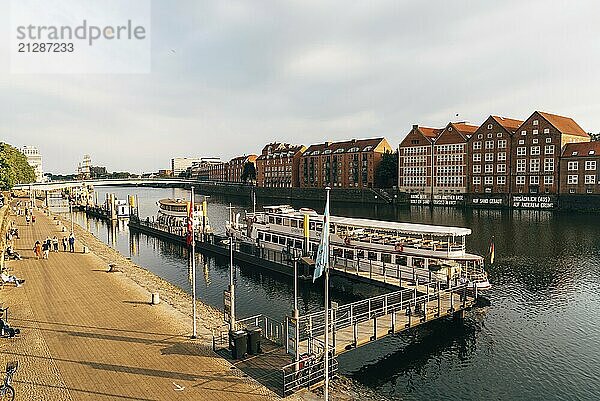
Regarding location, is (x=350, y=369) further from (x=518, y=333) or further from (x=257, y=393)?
(x=518, y=333)

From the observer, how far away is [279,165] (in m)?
180

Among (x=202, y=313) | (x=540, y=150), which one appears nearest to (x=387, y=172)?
(x=540, y=150)

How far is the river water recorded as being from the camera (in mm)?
23516

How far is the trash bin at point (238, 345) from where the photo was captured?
69.5 ft

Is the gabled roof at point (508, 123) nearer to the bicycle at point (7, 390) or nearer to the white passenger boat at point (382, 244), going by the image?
the white passenger boat at point (382, 244)

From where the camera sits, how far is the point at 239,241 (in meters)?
58.4

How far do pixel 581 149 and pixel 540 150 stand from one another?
8.80 m

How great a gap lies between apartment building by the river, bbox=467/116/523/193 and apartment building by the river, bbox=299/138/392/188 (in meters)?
32.4

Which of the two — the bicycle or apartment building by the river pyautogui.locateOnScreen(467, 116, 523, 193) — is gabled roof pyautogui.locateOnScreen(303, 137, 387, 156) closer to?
apartment building by the river pyautogui.locateOnScreen(467, 116, 523, 193)

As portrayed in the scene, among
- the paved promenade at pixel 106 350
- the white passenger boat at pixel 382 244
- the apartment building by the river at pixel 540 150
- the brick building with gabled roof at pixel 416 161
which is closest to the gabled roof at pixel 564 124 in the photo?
the apartment building by the river at pixel 540 150

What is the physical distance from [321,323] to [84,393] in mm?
15138

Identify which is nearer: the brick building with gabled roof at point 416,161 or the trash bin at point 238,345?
the trash bin at point 238,345

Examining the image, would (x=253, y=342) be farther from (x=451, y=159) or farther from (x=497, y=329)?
(x=451, y=159)

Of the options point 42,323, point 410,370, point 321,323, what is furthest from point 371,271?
point 42,323
